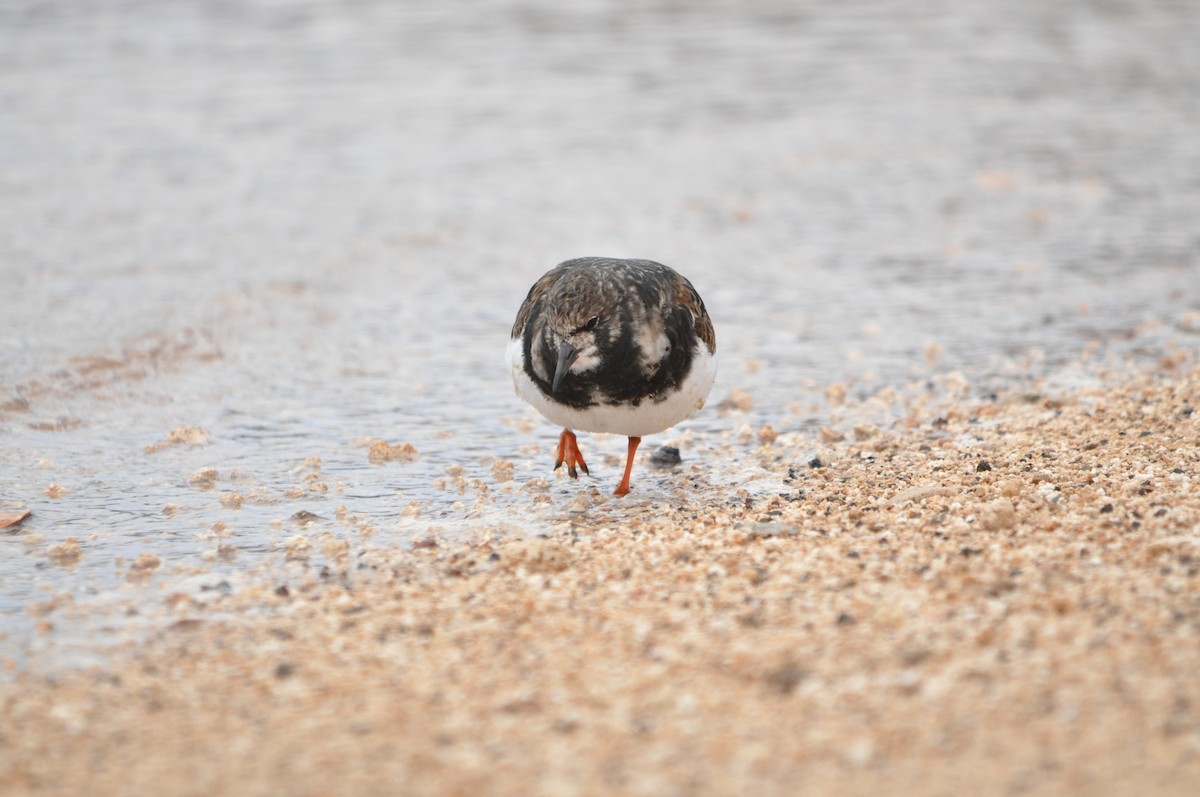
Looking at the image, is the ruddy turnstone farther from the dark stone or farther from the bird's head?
the dark stone

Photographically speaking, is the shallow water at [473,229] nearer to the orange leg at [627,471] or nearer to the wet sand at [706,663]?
the orange leg at [627,471]

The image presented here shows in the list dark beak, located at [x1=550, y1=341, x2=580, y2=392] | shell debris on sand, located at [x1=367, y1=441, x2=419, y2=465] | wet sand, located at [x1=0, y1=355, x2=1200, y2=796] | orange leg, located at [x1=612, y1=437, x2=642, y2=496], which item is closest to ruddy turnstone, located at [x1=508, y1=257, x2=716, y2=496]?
dark beak, located at [x1=550, y1=341, x2=580, y2=392]

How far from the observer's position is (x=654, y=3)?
1961 centimetres

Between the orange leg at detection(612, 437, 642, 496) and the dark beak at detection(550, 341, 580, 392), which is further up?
the dark beak at detection(550, 341, 580, 392)

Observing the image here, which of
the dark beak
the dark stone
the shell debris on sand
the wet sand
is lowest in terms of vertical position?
the dark stone

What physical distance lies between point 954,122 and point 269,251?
7.76m

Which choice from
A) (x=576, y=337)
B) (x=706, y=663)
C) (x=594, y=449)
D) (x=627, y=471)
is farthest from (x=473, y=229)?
(x=706, y=663)

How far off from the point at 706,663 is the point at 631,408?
1498 millimetres

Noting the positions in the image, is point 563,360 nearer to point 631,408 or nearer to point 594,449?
point 631,408

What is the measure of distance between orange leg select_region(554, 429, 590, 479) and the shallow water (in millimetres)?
119

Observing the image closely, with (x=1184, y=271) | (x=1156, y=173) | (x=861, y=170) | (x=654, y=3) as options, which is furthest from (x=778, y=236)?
(x=654, y=3)

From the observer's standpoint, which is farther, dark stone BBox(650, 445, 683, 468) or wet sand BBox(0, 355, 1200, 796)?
dark stone BBox(650, 445, 683, 468)

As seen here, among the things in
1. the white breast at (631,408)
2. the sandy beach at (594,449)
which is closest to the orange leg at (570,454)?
the sandy beach at (594,449)

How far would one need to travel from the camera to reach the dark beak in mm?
4820
